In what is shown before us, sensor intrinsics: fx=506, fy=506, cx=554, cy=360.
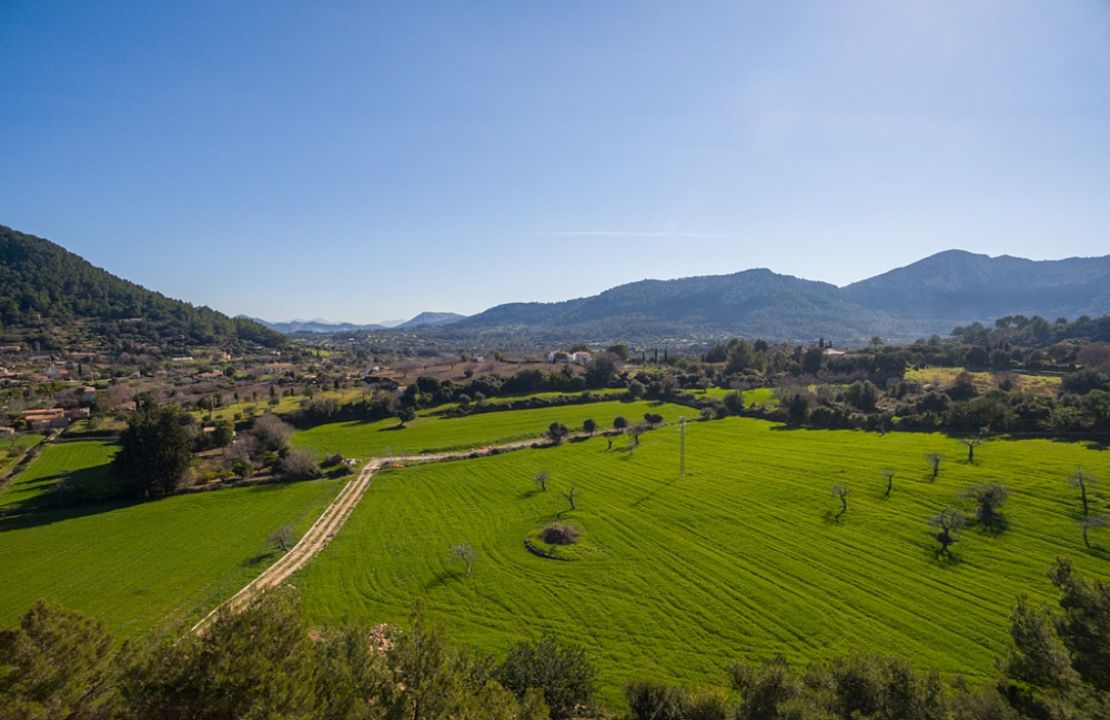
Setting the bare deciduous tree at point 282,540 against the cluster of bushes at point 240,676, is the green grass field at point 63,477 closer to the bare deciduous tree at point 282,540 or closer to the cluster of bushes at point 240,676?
the bare deciduous tree at point 282,540

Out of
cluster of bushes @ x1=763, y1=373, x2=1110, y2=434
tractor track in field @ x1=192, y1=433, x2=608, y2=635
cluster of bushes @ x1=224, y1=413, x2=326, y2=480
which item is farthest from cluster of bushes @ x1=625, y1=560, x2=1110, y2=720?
cluster of bushes @ x1=763, y1=373, x2=1110, y2=434

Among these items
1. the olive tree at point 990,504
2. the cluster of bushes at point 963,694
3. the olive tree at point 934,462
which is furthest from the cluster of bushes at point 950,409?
the cluster of bushes at point 963,694

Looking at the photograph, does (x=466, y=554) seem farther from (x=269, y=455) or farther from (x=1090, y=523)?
(x=1090, y=523)

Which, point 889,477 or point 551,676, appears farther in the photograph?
point 889,477

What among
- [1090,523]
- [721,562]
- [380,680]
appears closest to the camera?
[380,680]

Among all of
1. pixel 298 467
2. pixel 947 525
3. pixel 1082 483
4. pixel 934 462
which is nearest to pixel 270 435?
pixel 298 467

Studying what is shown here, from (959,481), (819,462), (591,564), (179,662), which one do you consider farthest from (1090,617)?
(819,462)

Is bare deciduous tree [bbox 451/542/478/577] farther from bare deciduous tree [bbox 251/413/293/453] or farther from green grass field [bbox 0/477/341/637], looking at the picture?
bare deciduous tree [bbox 251/413/293/453]
